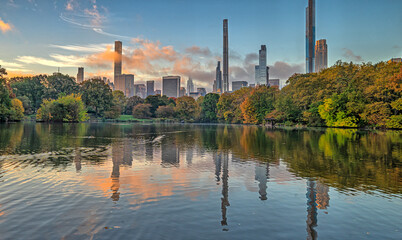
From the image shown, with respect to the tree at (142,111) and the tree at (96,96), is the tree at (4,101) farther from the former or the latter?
the tree at (142,111)

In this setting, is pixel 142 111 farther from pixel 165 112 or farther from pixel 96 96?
pixel 96 96

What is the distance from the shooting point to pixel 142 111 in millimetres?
122062

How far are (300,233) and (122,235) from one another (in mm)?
3891

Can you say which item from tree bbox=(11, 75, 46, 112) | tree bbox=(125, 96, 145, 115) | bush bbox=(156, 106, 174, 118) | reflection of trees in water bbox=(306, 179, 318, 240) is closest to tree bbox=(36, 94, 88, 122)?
tree bbox=(11, 75, 46, 112)

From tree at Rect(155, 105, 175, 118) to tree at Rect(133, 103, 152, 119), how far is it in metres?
4.39

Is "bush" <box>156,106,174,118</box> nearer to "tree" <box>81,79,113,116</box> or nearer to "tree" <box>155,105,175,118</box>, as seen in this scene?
"tree" <box>155,105,175,118</box>

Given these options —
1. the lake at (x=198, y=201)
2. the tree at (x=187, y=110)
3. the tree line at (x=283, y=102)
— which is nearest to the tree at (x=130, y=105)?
the tree line at (x=283, y=102)

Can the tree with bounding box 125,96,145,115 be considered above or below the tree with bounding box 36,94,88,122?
above

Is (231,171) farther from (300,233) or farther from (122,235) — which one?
(122,235)

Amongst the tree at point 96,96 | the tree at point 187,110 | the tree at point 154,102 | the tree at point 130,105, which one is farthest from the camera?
the tree at point 130,105

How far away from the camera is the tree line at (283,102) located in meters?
49.7

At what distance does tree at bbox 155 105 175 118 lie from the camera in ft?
394

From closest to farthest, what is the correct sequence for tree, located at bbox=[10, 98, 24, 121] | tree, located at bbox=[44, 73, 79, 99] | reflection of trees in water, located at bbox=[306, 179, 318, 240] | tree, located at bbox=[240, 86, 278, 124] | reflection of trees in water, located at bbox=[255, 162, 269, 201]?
reflection of trees in water, located at bbox=[306, 179, 318, 240]
reflection of trees in water, located at bbox=[255, 162, 269, 201]
tree, located at bbox=[10, 98, 24, 121]
tree, located at bbox=[240, 86, 278, 124]
tree, located at bbox=[44, 73, 79, 99]

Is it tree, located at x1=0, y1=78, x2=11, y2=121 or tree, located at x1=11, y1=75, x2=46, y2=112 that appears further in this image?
tree, located at x1=11, y1=75, x2=46, y2=112
